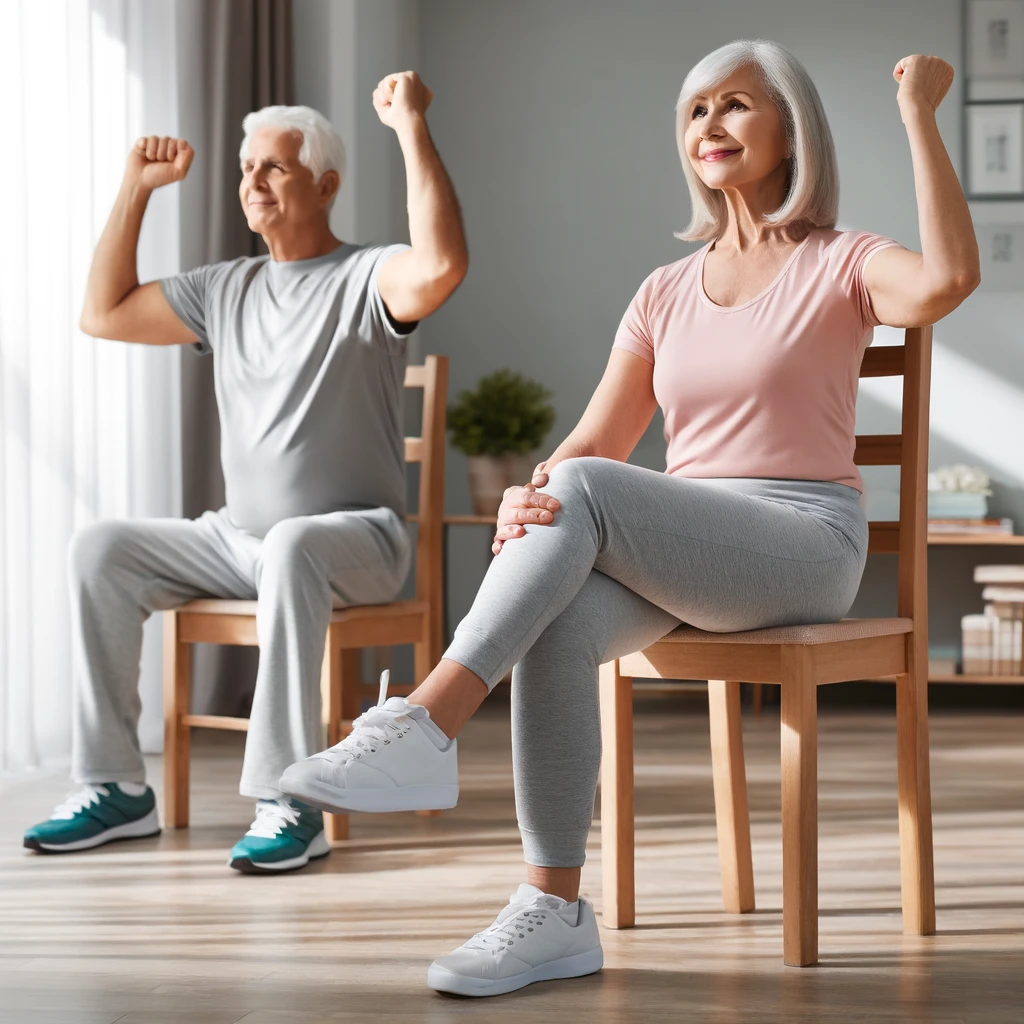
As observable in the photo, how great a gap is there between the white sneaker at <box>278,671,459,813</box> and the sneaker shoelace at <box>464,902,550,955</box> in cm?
17

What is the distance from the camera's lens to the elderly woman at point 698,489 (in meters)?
1.41

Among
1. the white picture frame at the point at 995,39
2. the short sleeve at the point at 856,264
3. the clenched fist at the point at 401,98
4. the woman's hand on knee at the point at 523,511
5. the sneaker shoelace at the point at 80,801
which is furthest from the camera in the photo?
the white picture frame at the point at 995,39

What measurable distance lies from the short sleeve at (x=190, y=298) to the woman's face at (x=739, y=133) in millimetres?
1098

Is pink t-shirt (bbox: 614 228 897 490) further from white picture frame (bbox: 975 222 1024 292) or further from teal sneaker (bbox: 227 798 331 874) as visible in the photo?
white picture frame (bbox: 975 222 1024 292)

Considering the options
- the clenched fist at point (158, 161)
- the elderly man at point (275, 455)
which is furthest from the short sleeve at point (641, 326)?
the clenched fist at point (158, 161)

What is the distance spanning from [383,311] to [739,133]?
769mm

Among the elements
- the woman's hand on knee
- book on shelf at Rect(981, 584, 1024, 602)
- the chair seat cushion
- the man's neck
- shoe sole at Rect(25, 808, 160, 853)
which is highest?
the man's neck

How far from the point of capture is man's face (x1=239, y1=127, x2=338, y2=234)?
8.02 ft

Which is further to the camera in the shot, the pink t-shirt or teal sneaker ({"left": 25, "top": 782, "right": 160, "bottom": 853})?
teal sneaker ({"left": 25, "top": 782, "right": 160, "bottom": 853})

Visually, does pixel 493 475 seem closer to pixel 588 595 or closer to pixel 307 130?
pixel 307 130

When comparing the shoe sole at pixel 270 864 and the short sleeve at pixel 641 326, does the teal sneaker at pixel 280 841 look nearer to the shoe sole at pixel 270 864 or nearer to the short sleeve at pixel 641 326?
the shoe sole at pixel 270 864

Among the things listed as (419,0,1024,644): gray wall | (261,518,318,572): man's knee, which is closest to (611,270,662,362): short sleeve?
(261,518,318,572): man's knee

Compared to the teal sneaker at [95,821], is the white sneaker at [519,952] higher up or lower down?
higher up

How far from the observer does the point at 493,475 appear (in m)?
4.07
